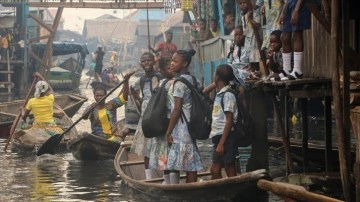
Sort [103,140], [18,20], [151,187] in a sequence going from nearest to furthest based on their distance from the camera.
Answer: [151,187] → [103,140] → [18,20]

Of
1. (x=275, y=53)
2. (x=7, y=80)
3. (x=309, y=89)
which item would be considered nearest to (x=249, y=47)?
(x=275, y=53)

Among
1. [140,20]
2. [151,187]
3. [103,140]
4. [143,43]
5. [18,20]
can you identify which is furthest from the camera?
[140,20]

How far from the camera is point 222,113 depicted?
9.33 m

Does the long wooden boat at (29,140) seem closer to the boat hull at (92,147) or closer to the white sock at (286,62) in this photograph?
the boat hull at (92,147)

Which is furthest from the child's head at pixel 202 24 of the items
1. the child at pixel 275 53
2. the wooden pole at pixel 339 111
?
the wooden pole at pixel 339 111

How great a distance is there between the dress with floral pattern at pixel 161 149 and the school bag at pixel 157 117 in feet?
0.14

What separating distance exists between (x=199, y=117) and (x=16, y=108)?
37.0 ft

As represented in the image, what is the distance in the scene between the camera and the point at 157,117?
31.6 feet

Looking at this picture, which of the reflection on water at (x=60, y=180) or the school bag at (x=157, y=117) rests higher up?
the school bag at (x=157, y=117)

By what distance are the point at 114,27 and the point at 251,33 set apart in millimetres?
67751

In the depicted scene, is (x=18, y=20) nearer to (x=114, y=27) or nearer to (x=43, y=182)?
(x=43, y=182)

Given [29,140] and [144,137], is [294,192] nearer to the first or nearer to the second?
[144,137]

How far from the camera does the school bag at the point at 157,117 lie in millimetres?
9609

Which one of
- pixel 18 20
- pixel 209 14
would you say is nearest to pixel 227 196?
pixel 209 14
